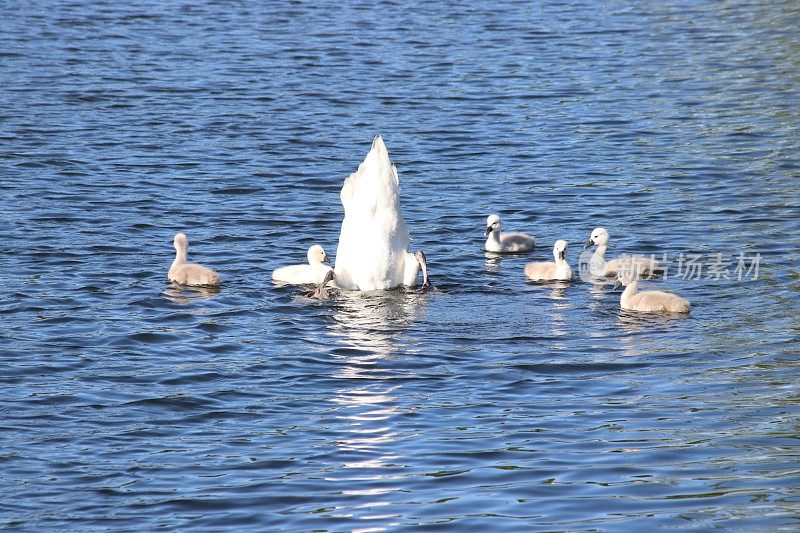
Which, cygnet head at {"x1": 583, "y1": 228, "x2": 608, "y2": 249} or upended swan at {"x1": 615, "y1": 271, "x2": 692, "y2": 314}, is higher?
cygnet head at {"x1": 583, "y1": 228, "x2": 608, "y2": 249}

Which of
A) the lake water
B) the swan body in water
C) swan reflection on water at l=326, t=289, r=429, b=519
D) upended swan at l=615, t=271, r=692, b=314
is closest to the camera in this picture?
the lake water

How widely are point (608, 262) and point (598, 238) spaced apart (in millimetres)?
426

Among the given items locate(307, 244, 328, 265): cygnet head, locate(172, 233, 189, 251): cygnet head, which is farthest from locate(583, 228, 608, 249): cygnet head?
locate(172, 233, 189, 251): cygnet head

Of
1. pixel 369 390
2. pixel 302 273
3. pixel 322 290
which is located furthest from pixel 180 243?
pixel 369 390

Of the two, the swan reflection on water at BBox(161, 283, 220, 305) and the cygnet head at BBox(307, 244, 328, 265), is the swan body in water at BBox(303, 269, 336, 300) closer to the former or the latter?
the cygnet head at BBox(307, 244, 328, 265)

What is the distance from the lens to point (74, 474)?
9430mm

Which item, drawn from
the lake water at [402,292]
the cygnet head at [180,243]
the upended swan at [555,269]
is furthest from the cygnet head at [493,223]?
the cygnet head at [180,243]

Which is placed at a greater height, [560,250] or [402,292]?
[560,250]

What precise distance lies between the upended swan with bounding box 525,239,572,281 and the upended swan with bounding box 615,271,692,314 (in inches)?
45.5

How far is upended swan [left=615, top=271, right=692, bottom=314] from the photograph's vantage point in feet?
43.2

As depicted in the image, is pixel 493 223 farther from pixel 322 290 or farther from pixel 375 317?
pixel 375 317

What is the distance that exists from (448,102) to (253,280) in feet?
32.4

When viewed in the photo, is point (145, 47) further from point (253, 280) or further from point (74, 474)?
point (74, 474)

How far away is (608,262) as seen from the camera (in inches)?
587
